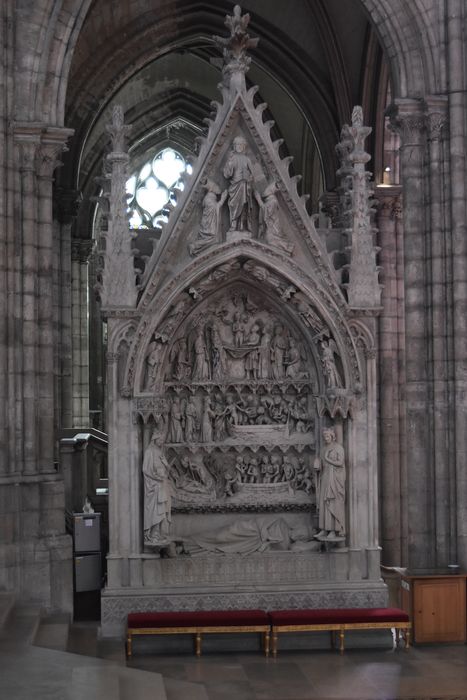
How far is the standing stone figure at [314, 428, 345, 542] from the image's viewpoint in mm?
11305

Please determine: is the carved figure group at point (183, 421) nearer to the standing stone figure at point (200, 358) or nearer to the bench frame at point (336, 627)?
the standing stone figure at point (200, 358)

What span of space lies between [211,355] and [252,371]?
504 millimetres

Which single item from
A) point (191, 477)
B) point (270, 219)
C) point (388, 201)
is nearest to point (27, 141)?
point (270, 219)

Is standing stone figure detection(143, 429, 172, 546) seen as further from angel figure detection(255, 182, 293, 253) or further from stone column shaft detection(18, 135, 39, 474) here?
angel figure detection(255, 182, 293, 253)

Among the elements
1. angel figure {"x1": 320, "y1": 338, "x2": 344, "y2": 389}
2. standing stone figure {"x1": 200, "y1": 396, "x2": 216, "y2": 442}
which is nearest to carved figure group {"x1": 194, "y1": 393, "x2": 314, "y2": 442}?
standing stone figure {"x1": 200, "y1": 396, "x2": 216, "y2": 442}

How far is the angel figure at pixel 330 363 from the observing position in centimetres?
1145

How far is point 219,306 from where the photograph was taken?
1177 cm

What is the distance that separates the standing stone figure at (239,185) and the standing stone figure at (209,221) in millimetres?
140

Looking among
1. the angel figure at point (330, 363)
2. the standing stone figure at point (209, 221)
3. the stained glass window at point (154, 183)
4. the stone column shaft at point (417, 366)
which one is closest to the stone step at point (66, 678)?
the angel figure at point (330, 363)

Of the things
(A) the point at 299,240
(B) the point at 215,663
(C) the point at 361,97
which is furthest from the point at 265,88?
(B) the point at 215,663

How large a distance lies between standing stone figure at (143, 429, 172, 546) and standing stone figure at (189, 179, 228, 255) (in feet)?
6.97

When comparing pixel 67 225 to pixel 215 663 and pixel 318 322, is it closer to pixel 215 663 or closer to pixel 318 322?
pixel 318 322

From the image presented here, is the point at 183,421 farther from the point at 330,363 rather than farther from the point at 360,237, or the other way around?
the point at 360,237

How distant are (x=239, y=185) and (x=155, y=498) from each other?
11.5 ft
